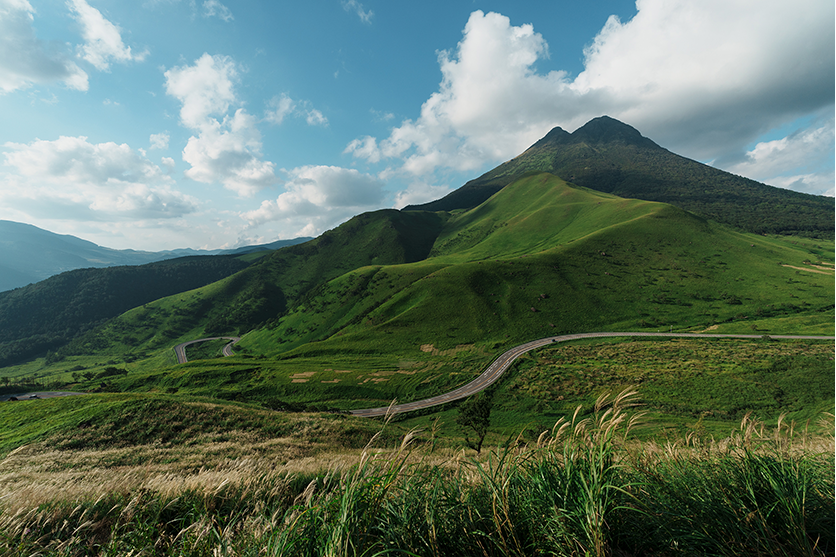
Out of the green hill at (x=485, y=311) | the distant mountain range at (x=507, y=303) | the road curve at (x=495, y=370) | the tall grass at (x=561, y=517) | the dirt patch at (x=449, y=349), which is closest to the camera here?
the tall grass at (x=561, y=517)

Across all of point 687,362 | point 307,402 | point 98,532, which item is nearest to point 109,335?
point 307,402

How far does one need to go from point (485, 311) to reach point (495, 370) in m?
29.2

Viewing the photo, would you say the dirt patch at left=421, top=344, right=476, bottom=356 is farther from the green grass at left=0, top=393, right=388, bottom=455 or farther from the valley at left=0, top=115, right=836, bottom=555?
the green grass at left=0, top=393, right=388, bottom=455

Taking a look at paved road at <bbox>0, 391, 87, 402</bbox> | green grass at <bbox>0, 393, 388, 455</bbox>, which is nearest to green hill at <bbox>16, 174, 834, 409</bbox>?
paved road at <bbox>0, 391, 87, 402</bbox>

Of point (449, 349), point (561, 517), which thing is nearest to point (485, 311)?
point (449, 349)

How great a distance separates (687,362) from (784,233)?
189 m

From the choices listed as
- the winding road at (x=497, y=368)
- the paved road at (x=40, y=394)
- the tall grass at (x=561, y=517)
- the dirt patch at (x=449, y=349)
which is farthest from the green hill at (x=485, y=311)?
the tall grass at (x=561, y=517)

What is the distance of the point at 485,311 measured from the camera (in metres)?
85.8

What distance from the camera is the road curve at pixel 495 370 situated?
48844 mm

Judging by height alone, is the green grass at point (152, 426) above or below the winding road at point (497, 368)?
above

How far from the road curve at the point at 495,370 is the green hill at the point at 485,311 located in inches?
104

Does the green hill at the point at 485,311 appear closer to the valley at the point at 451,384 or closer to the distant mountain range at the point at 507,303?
the distant mountain range at the point at 507,303

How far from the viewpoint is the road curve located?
160 ft

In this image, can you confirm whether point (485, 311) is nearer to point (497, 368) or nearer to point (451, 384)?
point (497, 368)
